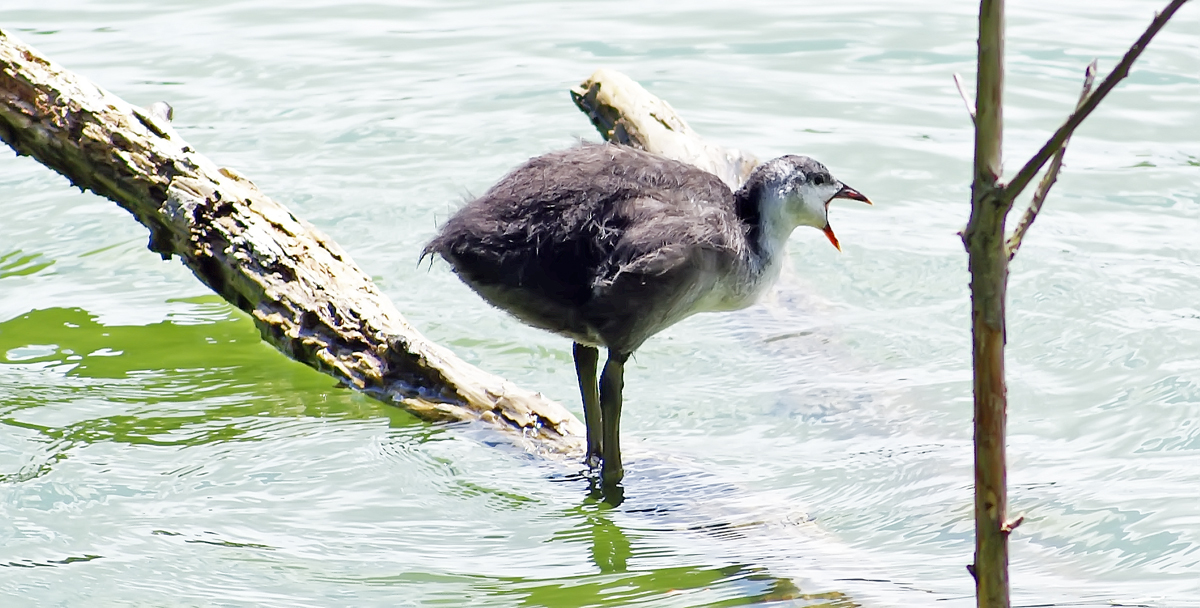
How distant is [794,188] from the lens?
5.03 metres

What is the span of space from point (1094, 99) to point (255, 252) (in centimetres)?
411

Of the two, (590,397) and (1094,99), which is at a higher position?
(1094,99)

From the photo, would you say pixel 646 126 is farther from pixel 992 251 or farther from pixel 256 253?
pixel 992 251

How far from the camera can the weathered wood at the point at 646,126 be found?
6.86 metres

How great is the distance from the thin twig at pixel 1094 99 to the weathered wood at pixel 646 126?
463 centimetres

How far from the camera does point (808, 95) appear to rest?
10.1 m

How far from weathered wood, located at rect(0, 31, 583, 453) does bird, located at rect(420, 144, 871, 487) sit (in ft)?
2.19

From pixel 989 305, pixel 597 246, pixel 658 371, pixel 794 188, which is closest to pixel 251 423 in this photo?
pixel 658 371

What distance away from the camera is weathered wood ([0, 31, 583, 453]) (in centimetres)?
550

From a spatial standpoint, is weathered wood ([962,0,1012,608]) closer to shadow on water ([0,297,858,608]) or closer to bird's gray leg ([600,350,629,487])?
shadow on water ([0,297,858,608])

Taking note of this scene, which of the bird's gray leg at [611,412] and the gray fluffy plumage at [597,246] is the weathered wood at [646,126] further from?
the bird's gray leg at [611,412]

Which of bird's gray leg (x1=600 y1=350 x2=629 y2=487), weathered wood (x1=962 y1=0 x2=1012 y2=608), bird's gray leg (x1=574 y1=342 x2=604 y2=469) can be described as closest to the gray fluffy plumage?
bird's gray leg (x1=600 y1=350 x2=629 y2=487)

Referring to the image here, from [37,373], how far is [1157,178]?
6350mm

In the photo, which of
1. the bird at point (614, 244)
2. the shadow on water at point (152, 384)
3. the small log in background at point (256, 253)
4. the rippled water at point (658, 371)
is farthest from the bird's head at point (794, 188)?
the shadow on water at point (152, 384)
